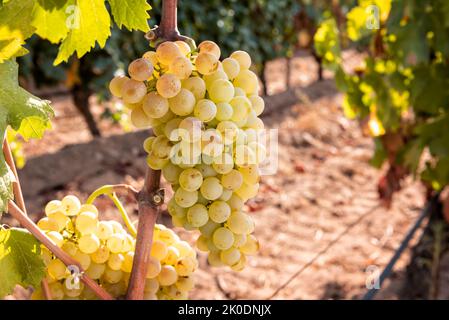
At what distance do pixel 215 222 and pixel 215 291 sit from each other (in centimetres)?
178

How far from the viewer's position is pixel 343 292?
9.79ft

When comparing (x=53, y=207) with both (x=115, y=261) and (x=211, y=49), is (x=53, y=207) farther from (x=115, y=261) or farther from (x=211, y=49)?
(x=211, y=49)

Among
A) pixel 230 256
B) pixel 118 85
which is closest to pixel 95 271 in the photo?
pixel 230 256

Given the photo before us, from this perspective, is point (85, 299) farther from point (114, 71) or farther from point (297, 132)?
point (297, 132)

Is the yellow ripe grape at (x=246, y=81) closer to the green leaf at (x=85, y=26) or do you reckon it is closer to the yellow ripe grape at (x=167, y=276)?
the green leaf at (x=85, y=26)

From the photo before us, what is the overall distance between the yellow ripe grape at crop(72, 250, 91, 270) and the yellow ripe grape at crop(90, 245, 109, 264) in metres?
0.01

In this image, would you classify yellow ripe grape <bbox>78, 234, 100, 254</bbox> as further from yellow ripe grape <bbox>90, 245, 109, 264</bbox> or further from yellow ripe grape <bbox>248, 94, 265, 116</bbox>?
yellow ripe grape <bbox>248, 94, 265, 116</bbox>

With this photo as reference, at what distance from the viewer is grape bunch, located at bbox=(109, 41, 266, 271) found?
0.92m

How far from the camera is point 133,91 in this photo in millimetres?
907

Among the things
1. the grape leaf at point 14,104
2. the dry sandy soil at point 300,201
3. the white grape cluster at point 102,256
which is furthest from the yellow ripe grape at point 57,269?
the dry sandy soil at point 300,201

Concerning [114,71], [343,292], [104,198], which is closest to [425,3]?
[343,292]

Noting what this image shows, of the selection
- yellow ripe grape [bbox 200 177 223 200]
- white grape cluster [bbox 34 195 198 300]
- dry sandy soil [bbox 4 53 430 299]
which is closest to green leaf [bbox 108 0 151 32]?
yellow ripe grape [bbox 200 177 223 200]

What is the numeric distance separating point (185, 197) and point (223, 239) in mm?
88

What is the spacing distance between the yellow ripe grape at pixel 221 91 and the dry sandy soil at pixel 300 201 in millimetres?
1791
